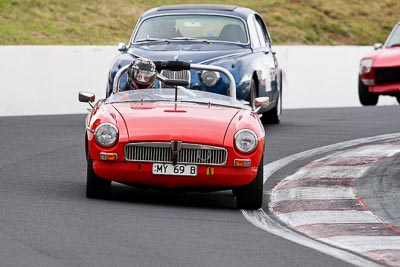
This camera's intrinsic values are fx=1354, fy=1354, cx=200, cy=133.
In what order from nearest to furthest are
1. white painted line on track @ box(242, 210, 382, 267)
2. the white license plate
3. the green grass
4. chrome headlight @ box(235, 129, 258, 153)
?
1. white painted line on track @ box(242, 210, 382, 267)
2. the white license plate
3. chrome headlight @ box(235, 129, 258, 153)
4. the green grass

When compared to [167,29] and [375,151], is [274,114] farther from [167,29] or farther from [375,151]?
[375,151]

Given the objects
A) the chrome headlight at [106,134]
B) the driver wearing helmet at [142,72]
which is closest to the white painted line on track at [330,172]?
the driver wearing helmet at [142,72]

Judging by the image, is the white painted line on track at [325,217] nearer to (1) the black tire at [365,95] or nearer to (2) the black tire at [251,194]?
(2) the black tire at [251,194]

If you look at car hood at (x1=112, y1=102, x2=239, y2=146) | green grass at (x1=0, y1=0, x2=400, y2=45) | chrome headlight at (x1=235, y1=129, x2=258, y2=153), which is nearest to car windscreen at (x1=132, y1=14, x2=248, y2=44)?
car hood at (x1=112, y1=102, x2=239, y2=146)

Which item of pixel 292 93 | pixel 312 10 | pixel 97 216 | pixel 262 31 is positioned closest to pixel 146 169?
pixel 97 216

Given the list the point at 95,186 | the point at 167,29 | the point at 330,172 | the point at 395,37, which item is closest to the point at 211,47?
the point at 167,29

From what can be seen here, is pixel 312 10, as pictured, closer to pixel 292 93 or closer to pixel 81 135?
pixel 292 93

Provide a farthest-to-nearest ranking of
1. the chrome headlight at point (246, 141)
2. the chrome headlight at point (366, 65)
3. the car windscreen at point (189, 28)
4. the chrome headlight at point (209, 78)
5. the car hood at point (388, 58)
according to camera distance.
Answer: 1. the chrome headlight at point (366, 65)
2. the car hood at point (388, 58)
3. the car windscreen at point (189, 28)
4. the chrome headlight at point (209, 78)
5. the chrome headlight at point (246, 141)

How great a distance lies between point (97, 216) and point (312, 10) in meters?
31.7

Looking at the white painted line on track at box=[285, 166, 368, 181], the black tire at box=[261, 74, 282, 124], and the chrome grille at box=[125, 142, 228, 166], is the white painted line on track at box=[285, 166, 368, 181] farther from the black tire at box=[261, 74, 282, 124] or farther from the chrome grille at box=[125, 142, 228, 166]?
the black tire at box=[261, 74, 282, 124]

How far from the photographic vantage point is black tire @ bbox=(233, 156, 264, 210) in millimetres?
9688

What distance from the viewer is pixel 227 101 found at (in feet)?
34.5

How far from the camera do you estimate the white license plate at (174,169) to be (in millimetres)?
9469

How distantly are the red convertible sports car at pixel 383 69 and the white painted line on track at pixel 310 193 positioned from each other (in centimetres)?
1049
